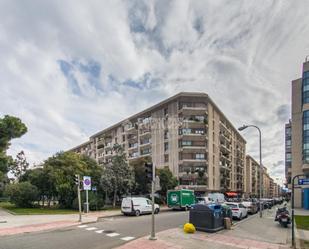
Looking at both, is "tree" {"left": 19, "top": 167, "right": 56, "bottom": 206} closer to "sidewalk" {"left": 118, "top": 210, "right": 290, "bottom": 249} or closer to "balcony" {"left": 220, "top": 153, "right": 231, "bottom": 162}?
"sidewalk" {"left": 118, "top": 210, "right": 290, "bottom": 249}

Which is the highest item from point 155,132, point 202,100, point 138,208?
point 202,100

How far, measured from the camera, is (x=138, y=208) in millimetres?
25750

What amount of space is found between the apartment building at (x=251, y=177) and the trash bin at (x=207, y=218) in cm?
10061

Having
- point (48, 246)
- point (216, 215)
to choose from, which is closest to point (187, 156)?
point (216, 215)

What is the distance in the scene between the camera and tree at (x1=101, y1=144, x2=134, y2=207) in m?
34.9

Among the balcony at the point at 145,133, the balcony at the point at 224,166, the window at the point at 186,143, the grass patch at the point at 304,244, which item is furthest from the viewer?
the balcony at the point at 224,166

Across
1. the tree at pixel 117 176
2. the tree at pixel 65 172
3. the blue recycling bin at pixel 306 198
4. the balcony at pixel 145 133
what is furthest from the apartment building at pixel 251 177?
the tree at pixel 65 172

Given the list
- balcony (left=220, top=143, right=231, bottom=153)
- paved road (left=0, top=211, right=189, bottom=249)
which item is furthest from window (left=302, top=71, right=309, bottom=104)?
paved road (left=0, top=211, right=189, bottom=249)

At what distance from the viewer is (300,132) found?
55094mm

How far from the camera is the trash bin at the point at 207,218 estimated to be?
14.6 m

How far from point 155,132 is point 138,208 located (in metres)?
38.8

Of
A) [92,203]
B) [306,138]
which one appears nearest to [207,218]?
[92,203]

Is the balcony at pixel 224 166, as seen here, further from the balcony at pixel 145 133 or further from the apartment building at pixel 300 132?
the balcony at pixel 145 133

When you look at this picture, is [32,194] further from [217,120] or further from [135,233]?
[217,120]
